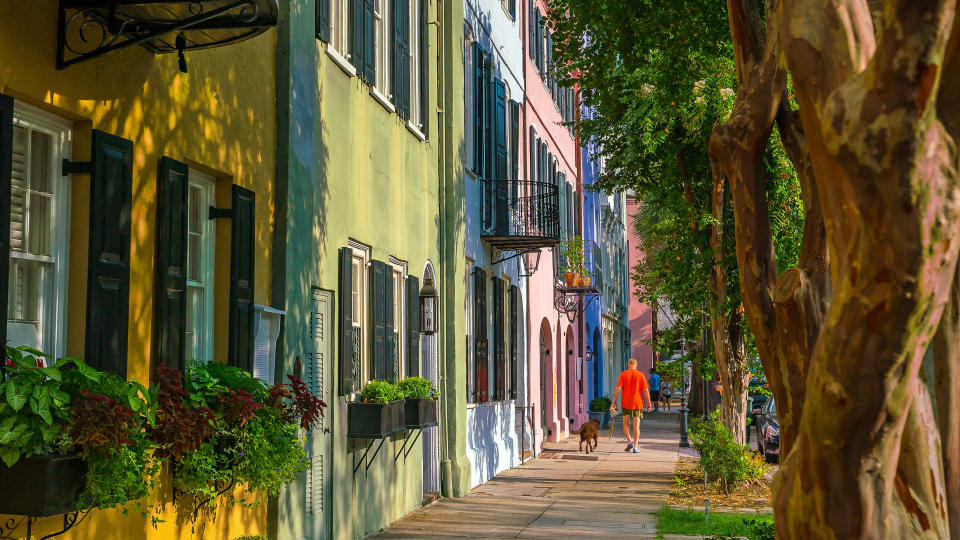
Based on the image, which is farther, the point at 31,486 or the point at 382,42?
the point at 382,42

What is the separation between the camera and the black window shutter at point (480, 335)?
18.5m

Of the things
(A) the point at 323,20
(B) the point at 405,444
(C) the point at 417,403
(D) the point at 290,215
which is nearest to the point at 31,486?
(D) the point at 290,215

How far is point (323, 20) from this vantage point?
441 inches

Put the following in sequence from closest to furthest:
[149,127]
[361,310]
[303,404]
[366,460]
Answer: [149,127]
[303,404]
[366,460]
[361,310]

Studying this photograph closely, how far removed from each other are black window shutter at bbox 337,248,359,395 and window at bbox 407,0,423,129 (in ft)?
11.3

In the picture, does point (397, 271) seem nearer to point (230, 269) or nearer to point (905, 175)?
point (230, 269)

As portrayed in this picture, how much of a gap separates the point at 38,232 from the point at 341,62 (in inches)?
216

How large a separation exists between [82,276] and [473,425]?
11.6m

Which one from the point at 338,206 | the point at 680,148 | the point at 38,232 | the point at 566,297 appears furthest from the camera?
the point at 566,297

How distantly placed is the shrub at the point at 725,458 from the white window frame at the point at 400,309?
490 cm

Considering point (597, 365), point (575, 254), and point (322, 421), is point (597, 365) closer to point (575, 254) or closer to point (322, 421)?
point (575, 254)

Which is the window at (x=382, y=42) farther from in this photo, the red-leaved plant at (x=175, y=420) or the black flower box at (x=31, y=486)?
the black flower box at (x=31, y=486)

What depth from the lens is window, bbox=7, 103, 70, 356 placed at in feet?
20.9

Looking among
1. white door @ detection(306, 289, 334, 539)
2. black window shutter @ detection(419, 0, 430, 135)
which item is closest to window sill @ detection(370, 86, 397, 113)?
black window shutter @ detection(419, 0, 430, 135)
